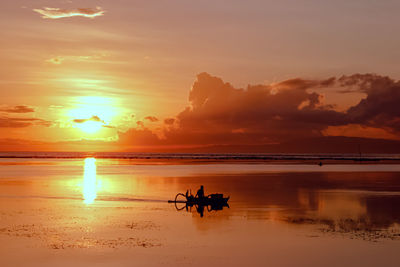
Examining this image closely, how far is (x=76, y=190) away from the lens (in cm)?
6862

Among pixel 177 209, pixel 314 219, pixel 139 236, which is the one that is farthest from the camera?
pixel 177 209

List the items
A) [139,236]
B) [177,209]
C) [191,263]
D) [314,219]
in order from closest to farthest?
1. [191,263]
2. [139,236]
3. [314,219]
4. [177,209]

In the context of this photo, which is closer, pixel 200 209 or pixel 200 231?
pixel 200 231

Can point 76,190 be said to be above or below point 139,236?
above

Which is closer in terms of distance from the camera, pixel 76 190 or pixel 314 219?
pixel 314 219

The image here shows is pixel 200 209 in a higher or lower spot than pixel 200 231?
higher

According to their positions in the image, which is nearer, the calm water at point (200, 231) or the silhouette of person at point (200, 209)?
the calm water at point (200, 231)

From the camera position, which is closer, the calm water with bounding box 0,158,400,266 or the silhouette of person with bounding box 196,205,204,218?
the calm water with bounding box 0,158,400,266

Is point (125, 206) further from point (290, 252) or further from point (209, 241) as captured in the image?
point (290, 252)

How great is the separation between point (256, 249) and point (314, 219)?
1292 cm

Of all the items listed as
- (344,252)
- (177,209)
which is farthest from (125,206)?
(344,252)

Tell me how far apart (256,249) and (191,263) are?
562 cm

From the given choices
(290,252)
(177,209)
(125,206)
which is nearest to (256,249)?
(290,252)

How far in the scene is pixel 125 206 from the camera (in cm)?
5053
